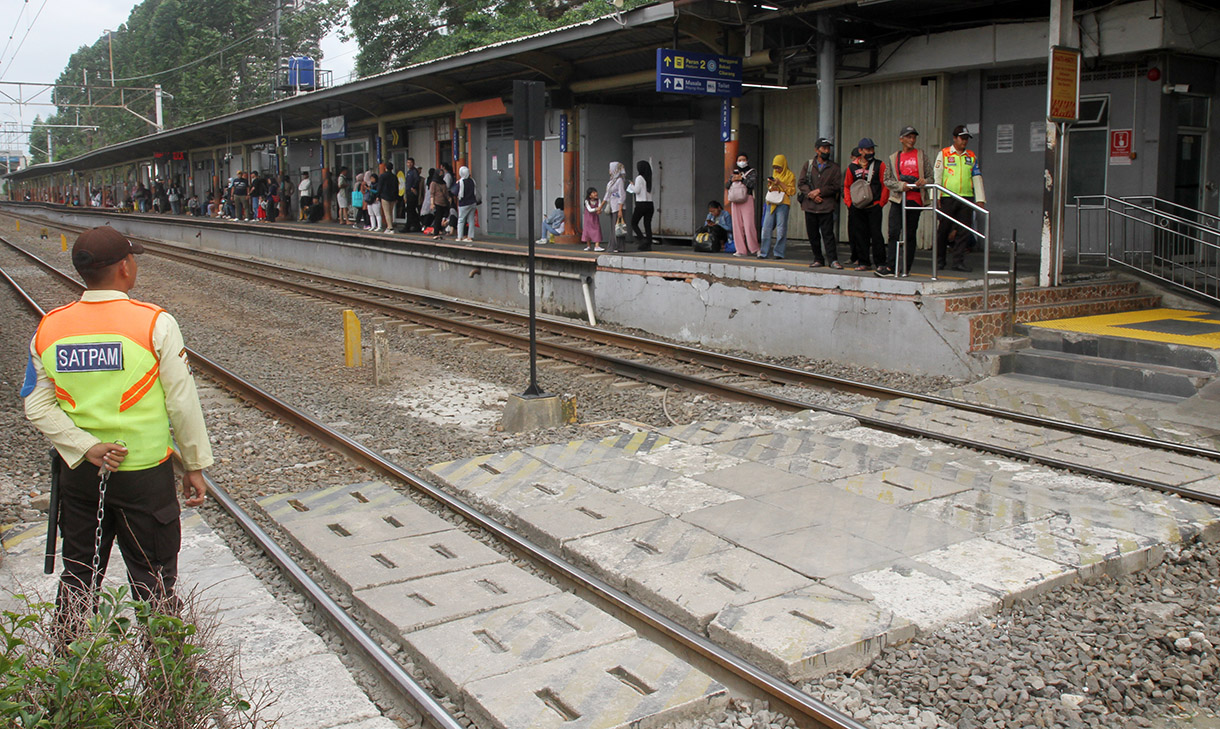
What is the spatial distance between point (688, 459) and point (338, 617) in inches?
126

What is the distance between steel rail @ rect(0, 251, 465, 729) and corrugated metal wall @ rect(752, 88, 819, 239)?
44.7ft

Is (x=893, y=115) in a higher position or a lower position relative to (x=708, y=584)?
higher

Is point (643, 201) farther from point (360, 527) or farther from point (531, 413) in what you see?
point (360, 527)

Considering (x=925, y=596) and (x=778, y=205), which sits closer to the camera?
(x=925, y=596)

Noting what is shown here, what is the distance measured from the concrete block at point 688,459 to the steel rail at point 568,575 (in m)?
1.49

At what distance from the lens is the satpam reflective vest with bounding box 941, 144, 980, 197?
11836 mm

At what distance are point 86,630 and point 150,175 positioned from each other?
2417 inches

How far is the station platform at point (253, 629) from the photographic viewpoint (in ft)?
12.5

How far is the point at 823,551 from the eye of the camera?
5.24 m

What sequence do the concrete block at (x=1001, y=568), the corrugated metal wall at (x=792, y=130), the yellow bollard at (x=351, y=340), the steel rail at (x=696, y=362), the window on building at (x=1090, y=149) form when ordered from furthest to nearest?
the corrugated metal wall at (x=792, y=130), the window on building at (x=1090, y=149), the yellow bollard at (x=351, y=340), the steel rail at (x=696, y=362), the concrete block at (x=1001, y=568)

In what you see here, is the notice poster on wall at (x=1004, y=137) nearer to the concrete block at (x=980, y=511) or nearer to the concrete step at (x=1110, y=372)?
the concrete step at (x=1110, y=372)

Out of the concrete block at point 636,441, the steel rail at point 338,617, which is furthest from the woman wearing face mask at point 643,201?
the steel rail at point 338,617

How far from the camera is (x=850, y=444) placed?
7645 mm

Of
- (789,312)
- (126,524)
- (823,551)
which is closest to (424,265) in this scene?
(789,312)
